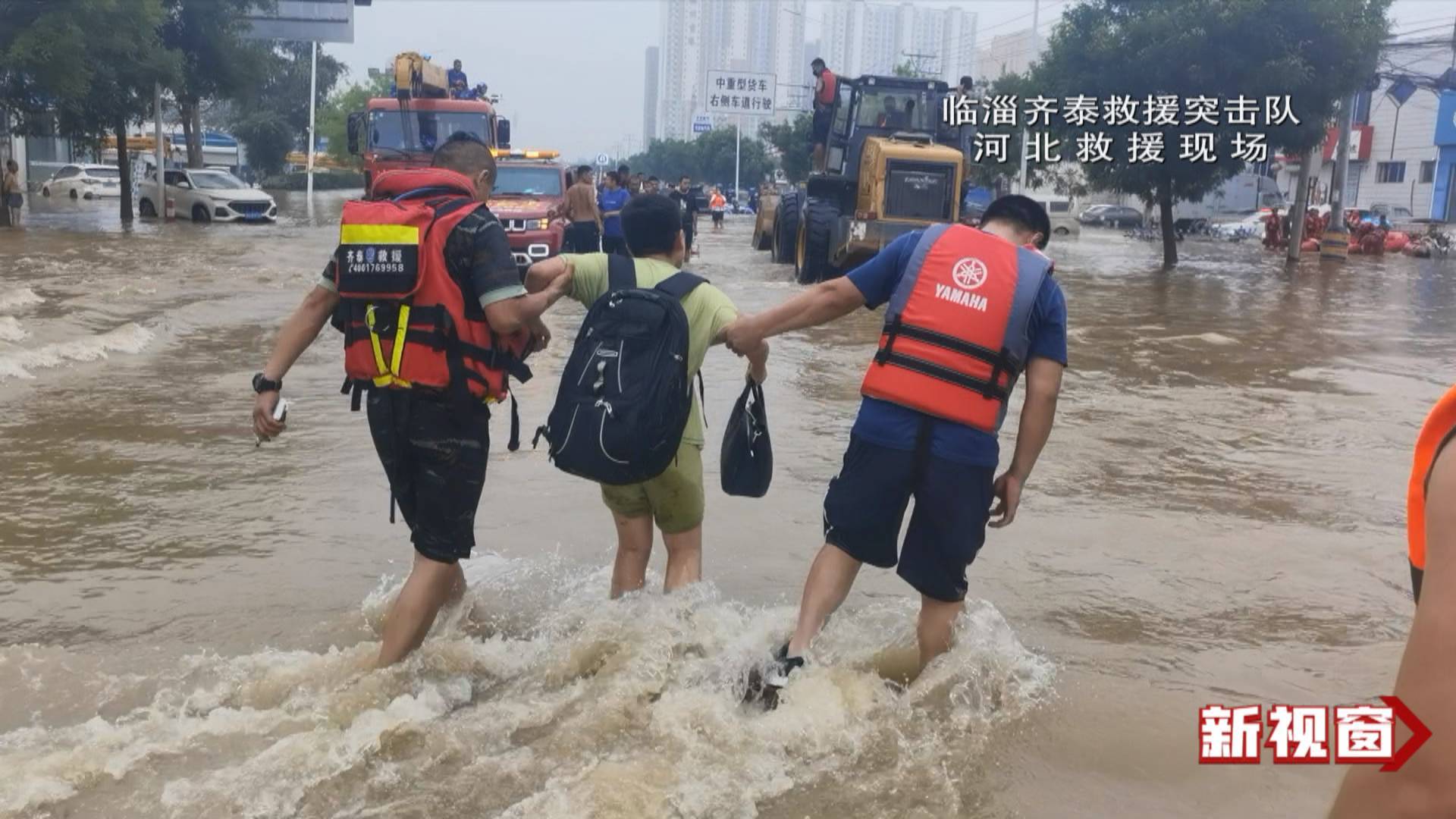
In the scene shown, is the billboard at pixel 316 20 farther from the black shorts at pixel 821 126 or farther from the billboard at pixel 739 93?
the black shorts at pixel 821 126

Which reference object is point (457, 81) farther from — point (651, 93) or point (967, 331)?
point (651, 93)

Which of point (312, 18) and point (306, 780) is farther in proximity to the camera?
point (312, 18)

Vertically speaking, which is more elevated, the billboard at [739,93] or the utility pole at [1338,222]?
the billboard at [739,93]

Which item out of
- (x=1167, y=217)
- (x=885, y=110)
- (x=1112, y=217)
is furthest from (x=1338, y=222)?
(x=1112, y=217)

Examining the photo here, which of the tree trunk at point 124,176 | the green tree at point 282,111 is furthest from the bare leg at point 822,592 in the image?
the green tree at point 282,111

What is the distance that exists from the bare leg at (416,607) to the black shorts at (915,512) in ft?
3.98

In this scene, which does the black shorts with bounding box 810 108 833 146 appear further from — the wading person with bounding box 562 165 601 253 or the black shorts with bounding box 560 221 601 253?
the black shorts with bounding box 560 221 601 253

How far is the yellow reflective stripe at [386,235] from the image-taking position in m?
3.68

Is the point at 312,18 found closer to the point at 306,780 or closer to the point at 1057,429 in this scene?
the point at 1057,429

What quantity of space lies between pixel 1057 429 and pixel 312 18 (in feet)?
119

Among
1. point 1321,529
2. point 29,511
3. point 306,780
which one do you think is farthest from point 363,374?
point 1321,529

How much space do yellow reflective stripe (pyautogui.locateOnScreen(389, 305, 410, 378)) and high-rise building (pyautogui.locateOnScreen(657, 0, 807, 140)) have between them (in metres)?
102

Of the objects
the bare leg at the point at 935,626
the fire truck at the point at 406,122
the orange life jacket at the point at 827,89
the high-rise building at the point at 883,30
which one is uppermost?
the high-rise building at the point at 883,30

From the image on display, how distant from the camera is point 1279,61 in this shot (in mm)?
22969
